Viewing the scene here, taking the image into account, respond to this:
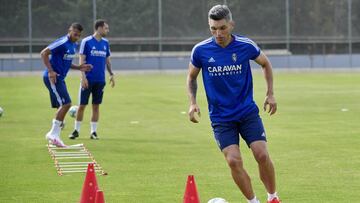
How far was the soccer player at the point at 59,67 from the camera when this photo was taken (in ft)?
55.4

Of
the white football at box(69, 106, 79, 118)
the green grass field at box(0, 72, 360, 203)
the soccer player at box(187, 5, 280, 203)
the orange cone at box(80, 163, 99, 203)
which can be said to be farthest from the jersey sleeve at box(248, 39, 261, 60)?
the white football at box(69, 106, 79, 118)

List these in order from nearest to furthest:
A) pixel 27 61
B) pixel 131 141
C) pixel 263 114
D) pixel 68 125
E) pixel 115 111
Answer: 1. pixel 131 141
2. pixel 68 125
3. pixel 263 114
4. pixel 115 111
5. pixel 27 61

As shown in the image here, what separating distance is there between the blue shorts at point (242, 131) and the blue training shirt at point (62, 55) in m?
8.10

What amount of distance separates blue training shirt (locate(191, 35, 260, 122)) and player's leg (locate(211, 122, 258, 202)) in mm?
101

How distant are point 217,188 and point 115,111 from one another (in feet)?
48.3

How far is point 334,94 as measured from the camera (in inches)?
1249

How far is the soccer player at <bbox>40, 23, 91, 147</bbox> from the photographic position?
55.4 feet

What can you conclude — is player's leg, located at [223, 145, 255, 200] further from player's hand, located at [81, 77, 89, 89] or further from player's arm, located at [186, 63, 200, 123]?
player's hand, located at [81, 77, 89, 89]

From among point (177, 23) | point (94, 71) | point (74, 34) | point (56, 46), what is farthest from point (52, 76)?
point (177, 23)

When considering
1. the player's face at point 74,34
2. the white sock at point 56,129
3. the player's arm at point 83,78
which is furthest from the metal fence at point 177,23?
the white sock at point 56,129

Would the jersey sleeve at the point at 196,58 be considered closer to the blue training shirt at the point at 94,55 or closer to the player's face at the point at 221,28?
the player's face at the point at 221,28

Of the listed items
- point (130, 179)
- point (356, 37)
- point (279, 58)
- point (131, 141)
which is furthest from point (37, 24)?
point (130, 179)

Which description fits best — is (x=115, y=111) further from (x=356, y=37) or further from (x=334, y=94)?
(x=356, y=37)

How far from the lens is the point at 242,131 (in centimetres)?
955
